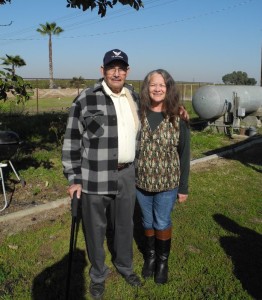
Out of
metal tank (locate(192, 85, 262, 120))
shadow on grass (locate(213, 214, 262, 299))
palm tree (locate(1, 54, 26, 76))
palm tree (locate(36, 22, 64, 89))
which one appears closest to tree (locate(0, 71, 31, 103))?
palm tree (locate(1, 54, 26, 76))

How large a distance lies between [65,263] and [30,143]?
629 cm

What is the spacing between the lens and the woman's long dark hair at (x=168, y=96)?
10.9 ft

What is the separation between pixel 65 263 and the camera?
4.23m

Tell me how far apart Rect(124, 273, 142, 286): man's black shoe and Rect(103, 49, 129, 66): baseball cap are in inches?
85.6

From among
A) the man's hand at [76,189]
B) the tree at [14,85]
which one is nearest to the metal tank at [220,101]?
the tree at [14,85]

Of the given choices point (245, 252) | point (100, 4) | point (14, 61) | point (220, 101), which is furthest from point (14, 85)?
point (220, 101)

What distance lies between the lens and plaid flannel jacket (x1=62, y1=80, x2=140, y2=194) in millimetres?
3178

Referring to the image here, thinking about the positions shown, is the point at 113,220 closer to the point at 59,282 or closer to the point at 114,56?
the point at 59,282

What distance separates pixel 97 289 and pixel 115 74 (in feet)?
6.84

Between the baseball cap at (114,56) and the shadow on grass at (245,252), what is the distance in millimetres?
2632

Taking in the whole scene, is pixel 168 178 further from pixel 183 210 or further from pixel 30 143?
pixel 30 143

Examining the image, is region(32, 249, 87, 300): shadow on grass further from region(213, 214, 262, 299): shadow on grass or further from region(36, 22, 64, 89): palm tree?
region(36, 22, 64, 89): palm tree

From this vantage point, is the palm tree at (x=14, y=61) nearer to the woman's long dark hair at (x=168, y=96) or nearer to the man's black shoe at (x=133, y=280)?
the woman's long dark hair at (x=168, y=96)

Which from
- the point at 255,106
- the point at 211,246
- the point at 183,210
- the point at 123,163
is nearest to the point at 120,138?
the point at 123,163
